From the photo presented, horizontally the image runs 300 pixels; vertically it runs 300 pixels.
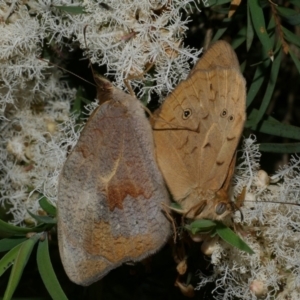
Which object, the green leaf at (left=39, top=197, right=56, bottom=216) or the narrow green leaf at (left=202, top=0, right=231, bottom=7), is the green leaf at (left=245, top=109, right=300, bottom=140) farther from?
the green leaf at (left=39, top=197, right=56, bottom=216)

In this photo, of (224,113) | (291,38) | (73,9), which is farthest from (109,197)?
(291,38)

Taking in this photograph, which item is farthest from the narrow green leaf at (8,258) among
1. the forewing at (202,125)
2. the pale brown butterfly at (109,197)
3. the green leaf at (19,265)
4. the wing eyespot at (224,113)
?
the wing eyespot at (224,113)

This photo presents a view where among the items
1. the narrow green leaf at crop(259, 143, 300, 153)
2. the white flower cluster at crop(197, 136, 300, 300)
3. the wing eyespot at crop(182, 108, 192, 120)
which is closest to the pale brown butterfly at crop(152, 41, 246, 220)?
the wing eyespot at crop(182, 108, 192, 120)

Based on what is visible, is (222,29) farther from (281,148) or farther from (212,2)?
(281,148)

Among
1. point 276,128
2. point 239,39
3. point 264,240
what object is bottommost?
point 264,240

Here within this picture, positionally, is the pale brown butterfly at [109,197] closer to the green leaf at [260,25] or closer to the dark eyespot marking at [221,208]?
the dark eyespot marking at [221,208]

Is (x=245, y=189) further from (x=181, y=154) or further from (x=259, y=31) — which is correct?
(x=259, y=31)
